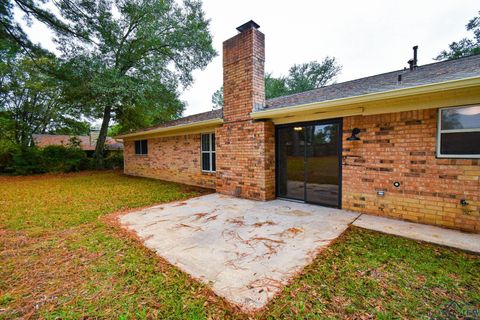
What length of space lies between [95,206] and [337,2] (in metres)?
10.8

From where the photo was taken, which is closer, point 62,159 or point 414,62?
point 414,62

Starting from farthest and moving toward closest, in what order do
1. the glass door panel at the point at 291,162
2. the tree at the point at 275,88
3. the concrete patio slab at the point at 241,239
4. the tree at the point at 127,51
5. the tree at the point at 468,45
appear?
the tree at the point at 275,88
the tree at the point at 468,45
the tree at the point at 127,51
the glass door panel at the point at 291,162
the concrete patio slab at the point at 241,239

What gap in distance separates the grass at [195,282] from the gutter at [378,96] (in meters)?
2.45

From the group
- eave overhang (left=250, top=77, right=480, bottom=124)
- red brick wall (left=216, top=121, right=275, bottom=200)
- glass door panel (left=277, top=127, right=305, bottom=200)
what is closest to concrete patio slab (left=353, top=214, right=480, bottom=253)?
glass door panel (left=277, top=127, right=305, bottom=200)

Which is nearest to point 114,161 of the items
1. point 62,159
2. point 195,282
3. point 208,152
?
point 62,159

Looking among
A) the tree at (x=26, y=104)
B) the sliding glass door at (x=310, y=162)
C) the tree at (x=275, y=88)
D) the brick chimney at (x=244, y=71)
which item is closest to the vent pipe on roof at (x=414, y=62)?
the sliding glass door at (x=310, y=162)

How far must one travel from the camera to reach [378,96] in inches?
144

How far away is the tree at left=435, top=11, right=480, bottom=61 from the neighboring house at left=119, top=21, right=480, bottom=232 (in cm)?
1622

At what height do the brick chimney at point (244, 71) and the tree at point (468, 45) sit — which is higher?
the tree at point (468, 45)

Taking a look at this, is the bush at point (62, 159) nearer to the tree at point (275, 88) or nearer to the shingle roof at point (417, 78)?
the shingle roof at point (417, 78)

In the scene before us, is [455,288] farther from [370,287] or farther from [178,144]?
[178,144]

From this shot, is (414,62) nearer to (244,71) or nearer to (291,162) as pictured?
(291,162)

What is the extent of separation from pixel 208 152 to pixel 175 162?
238cm

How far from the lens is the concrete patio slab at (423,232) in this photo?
2942mm
